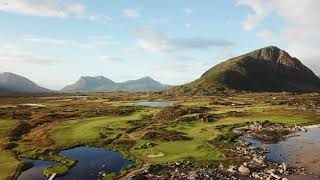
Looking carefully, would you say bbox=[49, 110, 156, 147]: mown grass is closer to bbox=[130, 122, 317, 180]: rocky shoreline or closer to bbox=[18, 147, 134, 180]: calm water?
bbox=[18, 147, 134, 180]: calm water

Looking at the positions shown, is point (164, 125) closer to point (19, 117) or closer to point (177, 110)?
point (177, 110)

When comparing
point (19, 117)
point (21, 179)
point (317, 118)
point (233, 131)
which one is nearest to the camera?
point (21, 179)

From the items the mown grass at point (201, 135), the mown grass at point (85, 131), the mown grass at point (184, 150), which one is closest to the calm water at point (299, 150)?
the mown grass at point (184, 150)

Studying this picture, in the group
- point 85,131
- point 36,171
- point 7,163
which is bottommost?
point 36,171

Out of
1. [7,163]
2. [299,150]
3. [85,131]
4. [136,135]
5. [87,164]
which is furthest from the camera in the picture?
[85,131]

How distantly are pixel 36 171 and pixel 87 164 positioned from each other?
8.01 meters

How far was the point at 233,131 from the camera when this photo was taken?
91.1 metres

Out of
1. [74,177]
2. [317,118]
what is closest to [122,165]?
[74,177]

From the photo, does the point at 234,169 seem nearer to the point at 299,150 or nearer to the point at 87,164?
the point at 299,150

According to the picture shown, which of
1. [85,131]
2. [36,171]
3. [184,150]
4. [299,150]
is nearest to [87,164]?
[36,171]

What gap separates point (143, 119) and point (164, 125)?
577 inches

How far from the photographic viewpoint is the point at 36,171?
186 ft

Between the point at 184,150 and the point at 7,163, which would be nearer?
the point at 7,163

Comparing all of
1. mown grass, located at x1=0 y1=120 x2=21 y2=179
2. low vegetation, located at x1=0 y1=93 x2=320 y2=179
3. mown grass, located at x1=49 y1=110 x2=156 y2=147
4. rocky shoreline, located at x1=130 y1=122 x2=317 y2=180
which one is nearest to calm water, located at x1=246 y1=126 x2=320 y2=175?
rocky shoreline, located at x1=130 y1=122 x2=317 y2=180
